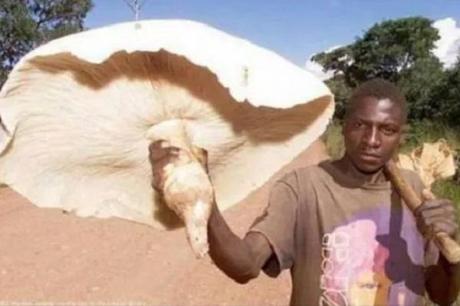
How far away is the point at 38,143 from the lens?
1.65 metres

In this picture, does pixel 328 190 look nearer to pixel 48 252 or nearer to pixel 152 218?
pixel 152 218

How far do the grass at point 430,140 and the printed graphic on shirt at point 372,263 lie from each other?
291 millimetres

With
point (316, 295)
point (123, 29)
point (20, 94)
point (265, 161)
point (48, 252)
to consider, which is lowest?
point (48, 252)

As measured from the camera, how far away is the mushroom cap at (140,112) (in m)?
1.37

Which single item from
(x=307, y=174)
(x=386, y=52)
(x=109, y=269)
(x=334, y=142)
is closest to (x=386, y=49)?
(x=386, y=52)

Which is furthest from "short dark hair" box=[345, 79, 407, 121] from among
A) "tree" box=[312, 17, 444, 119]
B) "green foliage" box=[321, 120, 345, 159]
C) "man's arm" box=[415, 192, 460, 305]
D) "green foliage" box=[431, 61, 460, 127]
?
"tree" box=[312, 17, 444, 119]

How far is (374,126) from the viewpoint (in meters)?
1.86

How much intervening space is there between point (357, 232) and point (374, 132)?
263 millimetres

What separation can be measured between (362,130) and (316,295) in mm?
446

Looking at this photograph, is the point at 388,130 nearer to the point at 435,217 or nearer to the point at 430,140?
the point at 435,217

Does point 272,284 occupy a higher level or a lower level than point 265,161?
lower

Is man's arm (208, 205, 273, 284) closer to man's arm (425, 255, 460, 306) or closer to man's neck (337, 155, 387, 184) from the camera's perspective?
man's neck (337, 155, 387, 184)

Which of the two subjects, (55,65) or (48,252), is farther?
(48,252)

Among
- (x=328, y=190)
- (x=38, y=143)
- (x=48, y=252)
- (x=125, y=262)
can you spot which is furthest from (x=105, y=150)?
(x=48, y=252)
